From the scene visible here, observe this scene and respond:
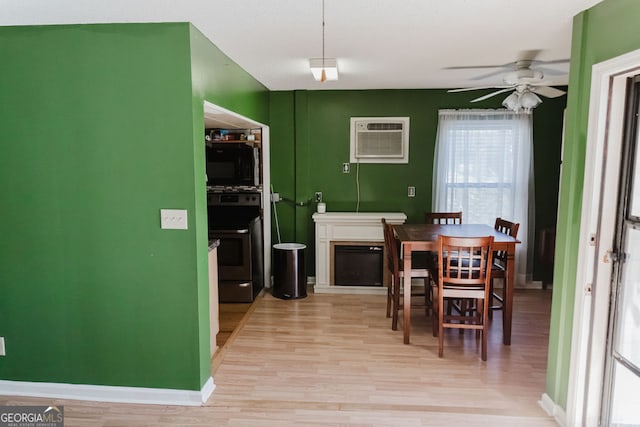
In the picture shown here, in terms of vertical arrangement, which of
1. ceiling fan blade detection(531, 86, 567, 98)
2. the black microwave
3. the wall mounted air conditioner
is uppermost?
ceiling fan blade detection(531, 86, 567, 98)

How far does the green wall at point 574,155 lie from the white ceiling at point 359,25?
0.15 meters

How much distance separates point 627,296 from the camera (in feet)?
6.87

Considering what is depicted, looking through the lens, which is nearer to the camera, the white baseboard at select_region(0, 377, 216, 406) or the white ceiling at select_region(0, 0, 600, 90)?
the white ceiling at select_region(0, 0, 600, 90)

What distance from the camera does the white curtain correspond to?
15.4 feet

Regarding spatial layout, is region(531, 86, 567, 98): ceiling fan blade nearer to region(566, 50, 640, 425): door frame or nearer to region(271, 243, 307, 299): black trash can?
region(566, 50, 640, 425): door frame

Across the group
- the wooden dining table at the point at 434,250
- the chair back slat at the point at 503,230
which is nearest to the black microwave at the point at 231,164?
the wooden dining table at the point at 434,250

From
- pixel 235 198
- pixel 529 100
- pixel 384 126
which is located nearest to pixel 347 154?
pixel 384 126

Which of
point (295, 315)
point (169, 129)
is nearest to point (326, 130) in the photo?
point (295, 315)

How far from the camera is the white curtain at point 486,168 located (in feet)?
15.4

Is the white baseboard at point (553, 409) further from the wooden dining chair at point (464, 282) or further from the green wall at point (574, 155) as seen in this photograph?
the wooden dining chair at point (464, 282)

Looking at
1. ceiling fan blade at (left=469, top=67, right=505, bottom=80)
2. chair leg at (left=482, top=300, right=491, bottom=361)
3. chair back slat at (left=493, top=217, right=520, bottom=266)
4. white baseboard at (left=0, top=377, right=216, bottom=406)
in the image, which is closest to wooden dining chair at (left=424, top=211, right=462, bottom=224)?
chair back slat at (left=493, top=217, right=520, bottom=266)

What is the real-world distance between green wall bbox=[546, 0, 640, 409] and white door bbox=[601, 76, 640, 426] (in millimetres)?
184

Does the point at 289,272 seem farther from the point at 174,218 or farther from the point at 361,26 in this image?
the point at 361,26

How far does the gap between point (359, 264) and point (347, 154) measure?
4.26 ft
